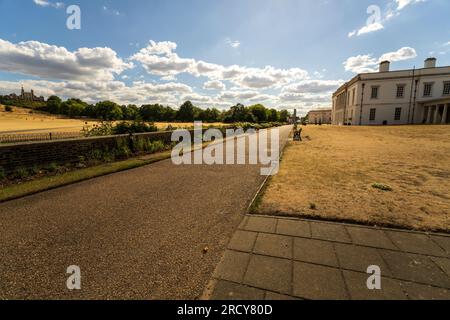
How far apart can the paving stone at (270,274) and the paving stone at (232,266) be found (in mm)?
74

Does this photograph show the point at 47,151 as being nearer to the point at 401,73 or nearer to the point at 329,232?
the point at 329,232

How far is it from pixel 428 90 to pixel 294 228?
55368 mm

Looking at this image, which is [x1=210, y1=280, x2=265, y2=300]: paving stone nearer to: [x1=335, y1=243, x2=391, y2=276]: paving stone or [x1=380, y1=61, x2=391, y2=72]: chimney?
[x1=335, y1=243, x2=391, y2=276]: paving stone

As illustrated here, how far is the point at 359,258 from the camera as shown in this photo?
2.79 m

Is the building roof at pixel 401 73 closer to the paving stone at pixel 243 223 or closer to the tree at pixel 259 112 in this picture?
the paving stone at pixel 243 223

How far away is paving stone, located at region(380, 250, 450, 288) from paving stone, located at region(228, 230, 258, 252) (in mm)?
1704

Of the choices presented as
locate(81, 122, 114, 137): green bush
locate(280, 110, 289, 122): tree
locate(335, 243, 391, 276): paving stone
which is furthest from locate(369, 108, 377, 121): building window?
locate(280, 110, 289, 122): tree

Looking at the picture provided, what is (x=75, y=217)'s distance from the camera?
4059 millimetres

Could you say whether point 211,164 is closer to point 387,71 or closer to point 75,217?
point 75,217

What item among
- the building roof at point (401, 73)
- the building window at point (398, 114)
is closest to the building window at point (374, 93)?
the building roof at point (401, 73)

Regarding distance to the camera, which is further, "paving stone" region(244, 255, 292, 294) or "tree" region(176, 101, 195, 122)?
"tree" region(176, 101, 195, 122)

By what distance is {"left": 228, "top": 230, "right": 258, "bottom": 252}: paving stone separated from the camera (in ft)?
9.98
